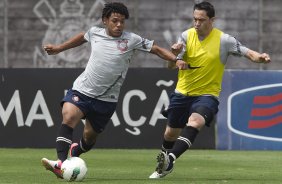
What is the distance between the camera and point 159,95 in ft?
59.6

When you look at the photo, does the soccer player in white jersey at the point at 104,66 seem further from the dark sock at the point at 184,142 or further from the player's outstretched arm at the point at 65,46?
the dark sock at the point at 184,142

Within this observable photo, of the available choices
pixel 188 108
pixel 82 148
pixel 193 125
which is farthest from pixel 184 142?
pixel 82 148

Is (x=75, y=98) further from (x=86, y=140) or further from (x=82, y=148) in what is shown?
(x=82, y=148)

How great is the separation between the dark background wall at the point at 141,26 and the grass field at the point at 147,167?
9.46 meters

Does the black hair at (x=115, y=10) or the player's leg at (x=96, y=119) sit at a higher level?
the black hair at (x=115, y=10)

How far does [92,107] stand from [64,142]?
Answer: 2.01ft

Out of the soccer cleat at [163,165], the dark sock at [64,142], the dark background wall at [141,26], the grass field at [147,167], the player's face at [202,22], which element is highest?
the player's face at [202,22]

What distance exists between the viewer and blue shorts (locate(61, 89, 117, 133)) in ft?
37.7

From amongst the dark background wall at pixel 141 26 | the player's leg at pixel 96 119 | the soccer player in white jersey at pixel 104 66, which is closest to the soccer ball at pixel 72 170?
the soccer player in white jersey at pixel 104 66

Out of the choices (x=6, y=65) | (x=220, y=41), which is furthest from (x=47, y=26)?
(x=220, y=41)

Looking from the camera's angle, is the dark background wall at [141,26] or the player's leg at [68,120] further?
the dark background wall at [141,26]

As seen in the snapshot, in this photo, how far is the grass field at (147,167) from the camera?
37.7ft

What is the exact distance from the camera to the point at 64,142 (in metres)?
11.2

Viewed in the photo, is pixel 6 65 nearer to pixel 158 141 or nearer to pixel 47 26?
pixel 47 26
